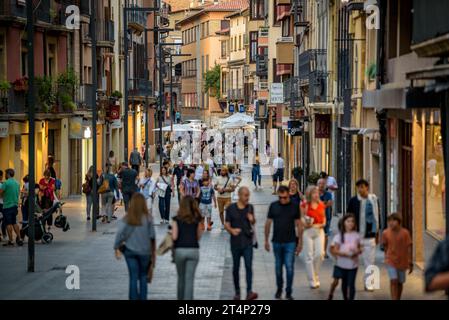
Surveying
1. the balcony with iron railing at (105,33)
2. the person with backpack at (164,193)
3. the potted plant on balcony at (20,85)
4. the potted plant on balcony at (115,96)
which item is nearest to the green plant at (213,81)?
the potted plant on balcony at (115,96)

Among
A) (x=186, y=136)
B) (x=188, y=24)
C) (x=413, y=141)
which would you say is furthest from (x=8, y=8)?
(x=188, y=24)

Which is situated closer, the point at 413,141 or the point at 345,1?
the point at 413,141

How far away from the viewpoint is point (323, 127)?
42219 millimetres

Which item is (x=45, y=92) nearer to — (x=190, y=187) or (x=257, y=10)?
(x=190, y=187)

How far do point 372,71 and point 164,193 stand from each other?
6.83 m

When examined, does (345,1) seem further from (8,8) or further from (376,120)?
(8,8)

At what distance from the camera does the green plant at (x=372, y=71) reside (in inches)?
1163

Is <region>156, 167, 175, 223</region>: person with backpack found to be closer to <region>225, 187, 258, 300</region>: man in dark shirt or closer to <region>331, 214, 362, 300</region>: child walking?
<region>225, 187, 258, 300</region>: man in dark shirt

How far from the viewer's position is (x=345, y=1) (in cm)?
3378

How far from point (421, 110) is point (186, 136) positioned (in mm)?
66365

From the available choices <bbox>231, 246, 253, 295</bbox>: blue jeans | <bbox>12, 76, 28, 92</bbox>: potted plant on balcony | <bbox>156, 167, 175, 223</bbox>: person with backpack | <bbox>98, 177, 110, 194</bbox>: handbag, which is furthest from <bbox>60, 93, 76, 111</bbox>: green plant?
<bbox>231, 246, 253, 295</bbox>: blue jeans

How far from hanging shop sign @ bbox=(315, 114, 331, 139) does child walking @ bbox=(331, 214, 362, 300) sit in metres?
24.6

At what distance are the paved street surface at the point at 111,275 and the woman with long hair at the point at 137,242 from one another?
177cm
